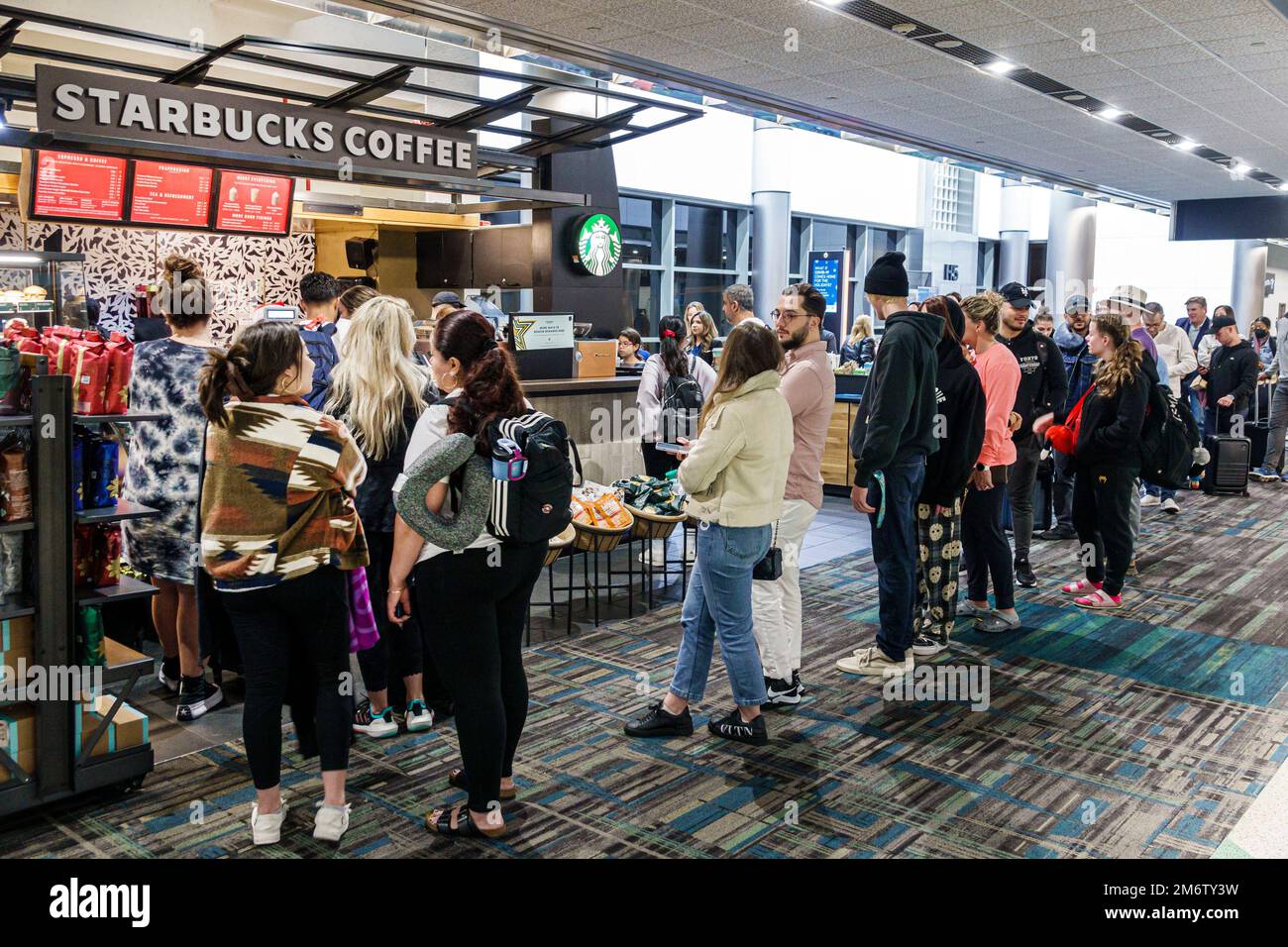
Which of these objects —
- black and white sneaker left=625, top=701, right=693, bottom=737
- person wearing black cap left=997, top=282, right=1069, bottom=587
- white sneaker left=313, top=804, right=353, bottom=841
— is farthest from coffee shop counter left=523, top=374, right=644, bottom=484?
white sneaker left=313, top=804, right=353, bottom=841

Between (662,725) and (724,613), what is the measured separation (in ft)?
1.82

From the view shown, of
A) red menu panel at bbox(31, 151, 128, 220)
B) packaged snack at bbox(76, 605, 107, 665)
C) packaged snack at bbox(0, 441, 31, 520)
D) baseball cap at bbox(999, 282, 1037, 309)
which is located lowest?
packaged snack at bbox(76, 605, 107, 665)

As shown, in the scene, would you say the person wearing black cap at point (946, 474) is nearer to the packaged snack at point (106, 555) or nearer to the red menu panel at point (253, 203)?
the packaged snack at point (106, 555)

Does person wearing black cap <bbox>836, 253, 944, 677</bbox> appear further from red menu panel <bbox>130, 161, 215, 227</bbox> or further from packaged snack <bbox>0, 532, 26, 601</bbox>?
red menu panel <bbox>130, 161, 215, 227</bbox>

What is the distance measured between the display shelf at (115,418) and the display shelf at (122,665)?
0.74m

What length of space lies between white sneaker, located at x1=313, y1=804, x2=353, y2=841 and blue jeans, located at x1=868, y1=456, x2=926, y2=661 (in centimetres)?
240

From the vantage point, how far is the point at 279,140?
6246mm

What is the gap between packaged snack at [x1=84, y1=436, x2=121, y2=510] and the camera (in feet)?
10.7

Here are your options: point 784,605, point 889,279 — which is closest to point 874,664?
point 784,605

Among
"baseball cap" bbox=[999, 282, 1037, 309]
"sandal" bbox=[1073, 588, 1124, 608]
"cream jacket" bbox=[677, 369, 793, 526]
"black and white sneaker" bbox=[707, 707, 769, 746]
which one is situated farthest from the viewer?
"baseball cap" bbox=[999, 282, 1037, 309]

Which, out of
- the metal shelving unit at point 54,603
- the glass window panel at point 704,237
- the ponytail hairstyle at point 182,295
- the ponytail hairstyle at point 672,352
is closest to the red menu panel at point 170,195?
the ponytail hairstyle at point 672,352

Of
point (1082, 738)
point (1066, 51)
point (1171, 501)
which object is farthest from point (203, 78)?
point (1171, 501)

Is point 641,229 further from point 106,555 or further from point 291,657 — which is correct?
point 291,657

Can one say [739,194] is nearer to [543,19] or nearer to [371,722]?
[543,19]
